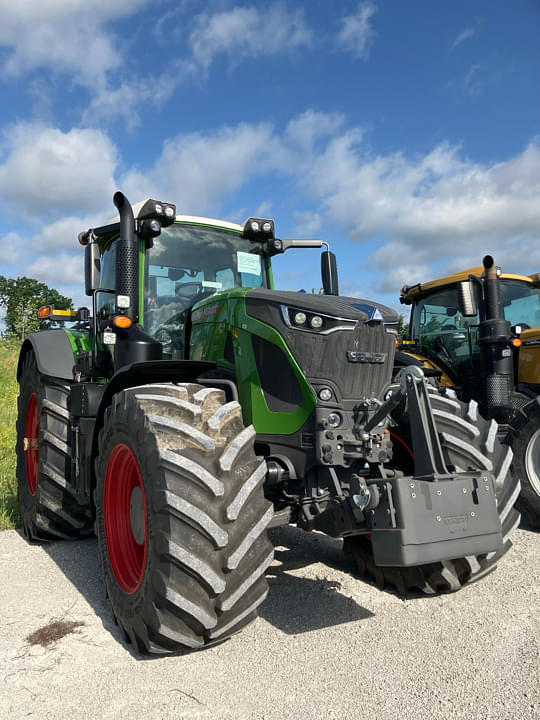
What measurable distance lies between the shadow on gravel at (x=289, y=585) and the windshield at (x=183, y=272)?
1.66 meters

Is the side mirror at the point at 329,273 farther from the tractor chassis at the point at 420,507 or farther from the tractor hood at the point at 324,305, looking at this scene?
the tractor chassis at the point at 420,507

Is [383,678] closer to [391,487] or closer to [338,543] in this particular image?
[391,487]

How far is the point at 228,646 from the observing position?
303 centimetres

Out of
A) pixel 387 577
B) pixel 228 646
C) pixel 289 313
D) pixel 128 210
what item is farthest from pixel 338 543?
pixel 128 210

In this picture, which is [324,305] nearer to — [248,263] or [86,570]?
[248,263]

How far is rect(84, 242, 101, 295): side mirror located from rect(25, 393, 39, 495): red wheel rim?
5.49ft

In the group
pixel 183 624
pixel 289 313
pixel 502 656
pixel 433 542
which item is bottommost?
pixel 502 656

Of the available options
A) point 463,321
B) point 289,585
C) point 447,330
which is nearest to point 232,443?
point 289,585

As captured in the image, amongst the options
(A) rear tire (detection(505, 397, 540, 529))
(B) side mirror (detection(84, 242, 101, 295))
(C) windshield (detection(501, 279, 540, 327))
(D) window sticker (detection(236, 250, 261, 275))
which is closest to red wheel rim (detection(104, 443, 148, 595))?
(B) side mirror (detection(84, 242, 101, 295))

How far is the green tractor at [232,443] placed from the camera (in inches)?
108

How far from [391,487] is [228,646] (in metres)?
1.15

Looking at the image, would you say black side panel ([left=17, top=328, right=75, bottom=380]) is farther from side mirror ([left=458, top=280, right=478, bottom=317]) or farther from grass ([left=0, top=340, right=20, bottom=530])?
side mirror ([left=458, top=280, right=478, bottom=317])

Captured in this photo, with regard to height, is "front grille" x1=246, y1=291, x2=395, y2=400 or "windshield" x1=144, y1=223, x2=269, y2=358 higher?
"windshield" x1=144, y1=223, x2=269, y2=358

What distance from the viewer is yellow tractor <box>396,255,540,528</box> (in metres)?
5.82
